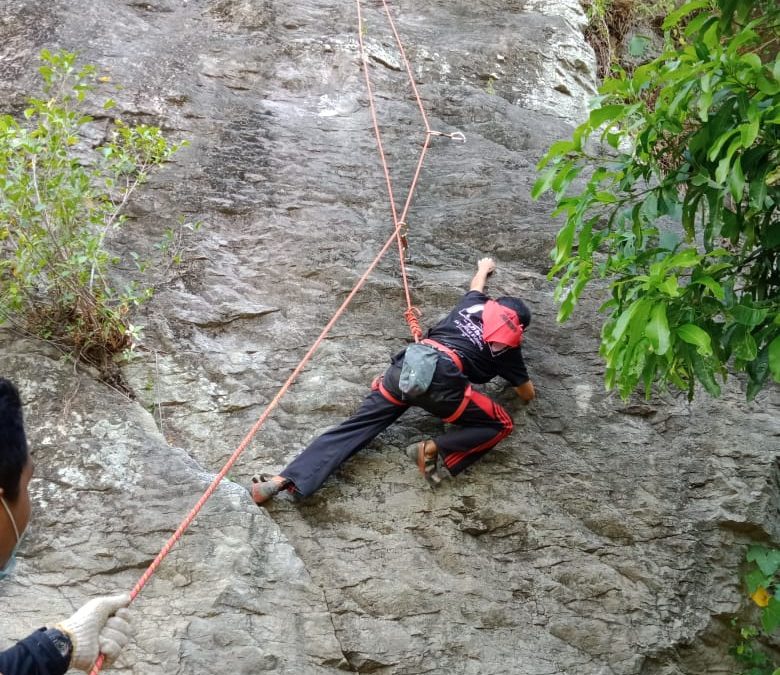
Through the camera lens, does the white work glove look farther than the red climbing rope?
No

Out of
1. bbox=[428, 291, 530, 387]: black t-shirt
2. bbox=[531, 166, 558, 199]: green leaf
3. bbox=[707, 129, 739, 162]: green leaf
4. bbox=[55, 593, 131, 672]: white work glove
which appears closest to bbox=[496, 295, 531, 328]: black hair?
bbox=[428, 291, 530, 387]: black t-shirt

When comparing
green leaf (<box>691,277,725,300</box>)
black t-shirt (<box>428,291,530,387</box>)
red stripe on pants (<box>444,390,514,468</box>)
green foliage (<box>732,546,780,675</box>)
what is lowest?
green foliage (<box>732,546,780,675</box>)

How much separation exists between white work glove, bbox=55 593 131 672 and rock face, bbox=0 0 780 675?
2.25 feet

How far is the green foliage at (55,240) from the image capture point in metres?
4.02

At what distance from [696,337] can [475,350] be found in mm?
1734

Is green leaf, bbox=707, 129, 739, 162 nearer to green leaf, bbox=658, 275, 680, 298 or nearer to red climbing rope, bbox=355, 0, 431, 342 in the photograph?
green leaf, bbox=658, 275, 680, 298

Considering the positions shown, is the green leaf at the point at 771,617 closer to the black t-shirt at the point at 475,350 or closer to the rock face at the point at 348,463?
the rock face at the point at 348,463

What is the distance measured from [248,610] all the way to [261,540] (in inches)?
13.9

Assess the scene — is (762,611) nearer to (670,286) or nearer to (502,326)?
(502,326)

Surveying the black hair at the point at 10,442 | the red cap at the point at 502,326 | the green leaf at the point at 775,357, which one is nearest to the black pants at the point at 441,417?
the red cap at the point at 502,326

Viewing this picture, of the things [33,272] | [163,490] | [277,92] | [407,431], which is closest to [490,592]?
[407,431]

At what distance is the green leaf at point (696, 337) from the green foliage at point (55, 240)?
2.85 meters

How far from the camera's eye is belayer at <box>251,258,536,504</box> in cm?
398

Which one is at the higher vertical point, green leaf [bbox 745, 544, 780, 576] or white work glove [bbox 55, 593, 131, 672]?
white work glove [bbox 55, 593, 131, 672]
